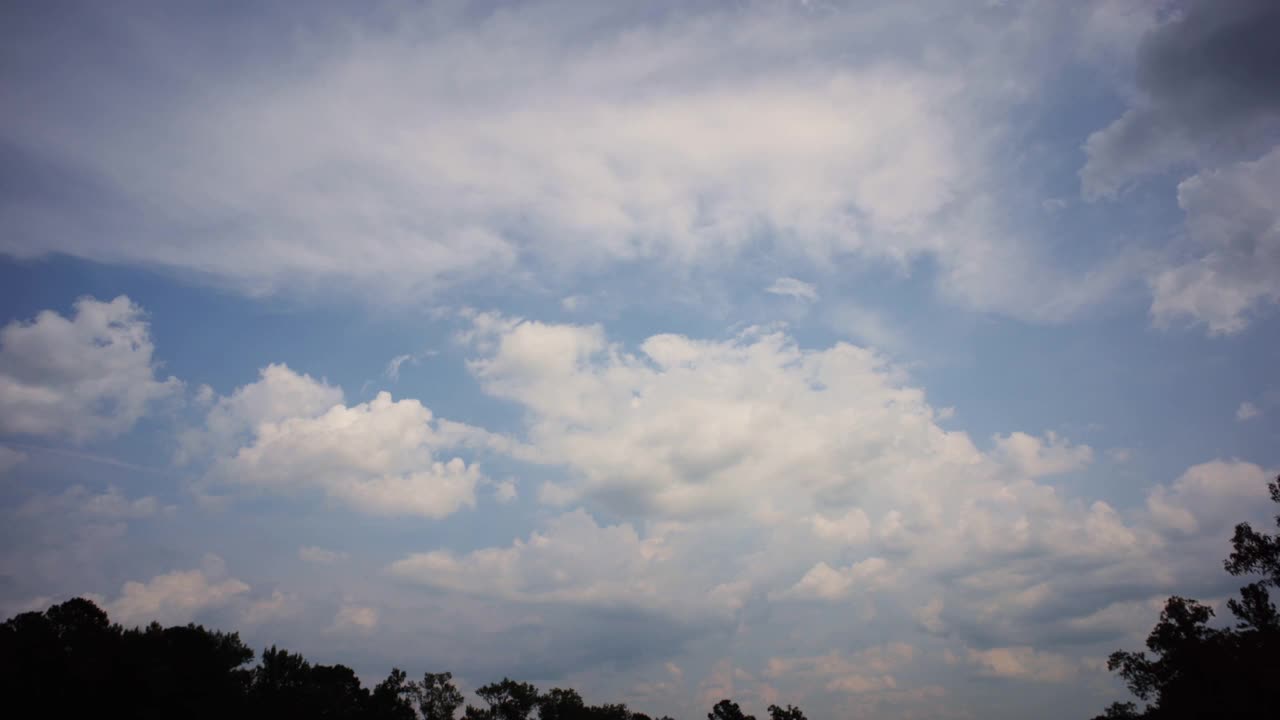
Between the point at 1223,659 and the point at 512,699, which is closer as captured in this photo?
the point at 1223,659

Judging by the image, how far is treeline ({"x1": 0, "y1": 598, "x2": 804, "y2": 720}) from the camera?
68938mm

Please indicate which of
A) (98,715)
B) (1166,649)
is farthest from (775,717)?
(98,715)

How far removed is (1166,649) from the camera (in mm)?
76750

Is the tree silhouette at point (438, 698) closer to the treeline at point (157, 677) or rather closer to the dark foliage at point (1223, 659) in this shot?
the treeline at point (157, 677)

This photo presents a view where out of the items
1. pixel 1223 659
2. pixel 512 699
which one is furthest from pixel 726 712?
pixel 1223 659

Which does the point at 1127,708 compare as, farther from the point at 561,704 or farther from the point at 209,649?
the point at 209,649

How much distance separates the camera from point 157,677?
7419 cm

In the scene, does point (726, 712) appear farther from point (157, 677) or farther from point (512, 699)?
point (157, 677)

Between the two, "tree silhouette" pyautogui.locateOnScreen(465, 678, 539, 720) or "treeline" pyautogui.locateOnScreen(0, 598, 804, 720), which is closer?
"treeline" pyautogui.locateOnScreen(0, 598, 804, 720)

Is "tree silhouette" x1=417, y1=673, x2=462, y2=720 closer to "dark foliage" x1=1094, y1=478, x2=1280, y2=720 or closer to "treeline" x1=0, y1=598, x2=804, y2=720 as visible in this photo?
"treeline" x1=0, y1=598, x2=804, y2=720

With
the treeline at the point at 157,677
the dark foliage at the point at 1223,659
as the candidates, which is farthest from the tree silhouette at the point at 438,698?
the dark foliage at the point at 1223,659

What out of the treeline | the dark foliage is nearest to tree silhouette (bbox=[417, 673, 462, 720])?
the treeline

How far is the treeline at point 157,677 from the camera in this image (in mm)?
68938

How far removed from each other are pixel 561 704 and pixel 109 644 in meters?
85.8
